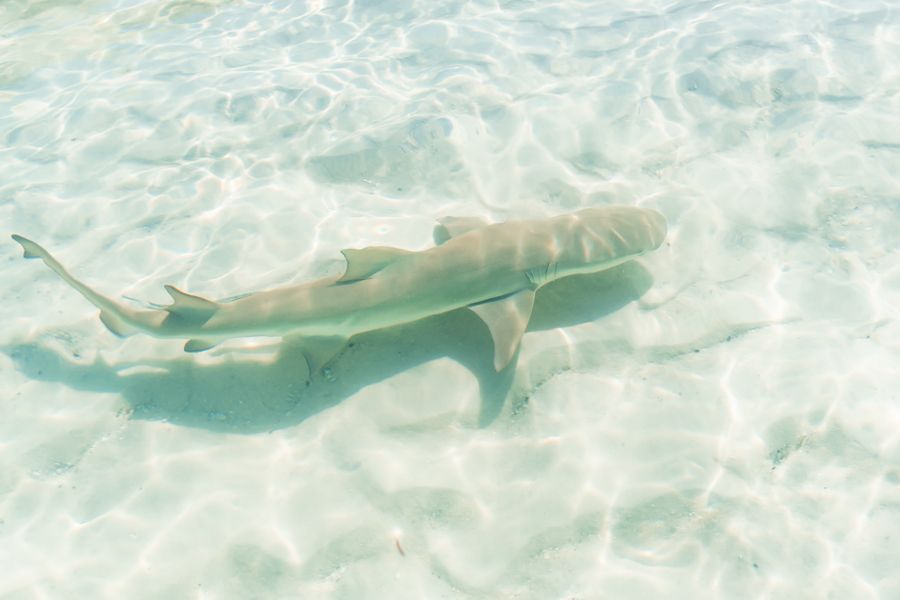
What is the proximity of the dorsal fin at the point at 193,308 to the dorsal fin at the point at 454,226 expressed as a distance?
1843 mm

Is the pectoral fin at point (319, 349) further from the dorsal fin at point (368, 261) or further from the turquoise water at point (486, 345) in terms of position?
the dorsal fin at point (368, 261)

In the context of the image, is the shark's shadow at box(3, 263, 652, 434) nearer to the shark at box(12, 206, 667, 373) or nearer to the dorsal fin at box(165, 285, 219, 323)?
the shark at box(12, 206, 667, 373)

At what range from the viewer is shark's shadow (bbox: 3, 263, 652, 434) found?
4195mm

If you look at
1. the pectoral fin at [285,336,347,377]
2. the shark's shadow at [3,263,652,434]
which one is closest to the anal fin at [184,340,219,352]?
the shark's shadow at [3,263,652,434]

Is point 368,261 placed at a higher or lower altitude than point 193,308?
higher

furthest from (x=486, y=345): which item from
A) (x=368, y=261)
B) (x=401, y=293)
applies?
(x=368, y=261)

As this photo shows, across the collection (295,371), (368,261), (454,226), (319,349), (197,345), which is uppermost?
(368,261)

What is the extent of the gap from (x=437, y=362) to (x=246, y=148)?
3.51m

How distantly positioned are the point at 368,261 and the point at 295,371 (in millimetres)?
1022

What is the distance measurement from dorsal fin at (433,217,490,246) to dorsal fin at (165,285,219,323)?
72.6 inches

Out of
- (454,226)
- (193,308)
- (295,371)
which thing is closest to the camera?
(193,308)

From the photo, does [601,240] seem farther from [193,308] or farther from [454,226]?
[193,308]

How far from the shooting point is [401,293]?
4.02m

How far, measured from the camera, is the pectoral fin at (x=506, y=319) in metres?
4.03
